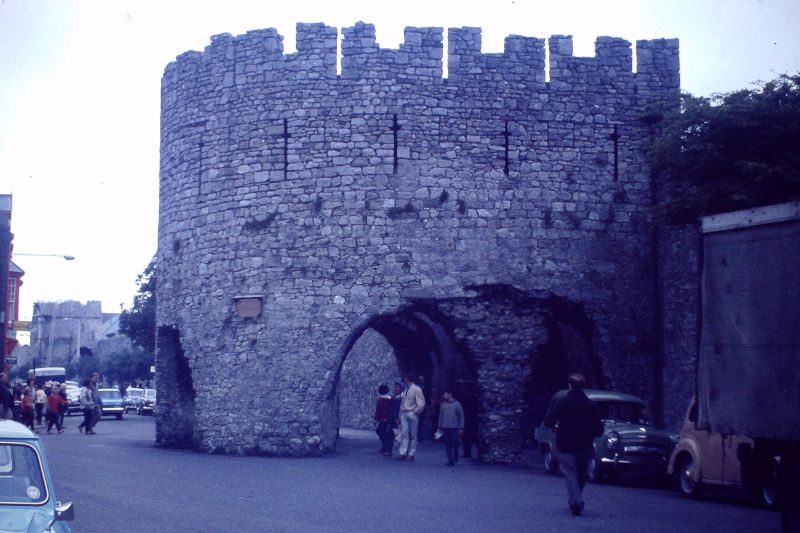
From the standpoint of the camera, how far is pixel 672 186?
19625mm

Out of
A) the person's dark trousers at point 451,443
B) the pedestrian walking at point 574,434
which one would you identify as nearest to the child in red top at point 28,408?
the person's dark trousers at point 451,443

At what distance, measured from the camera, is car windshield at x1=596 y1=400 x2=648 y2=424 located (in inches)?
680

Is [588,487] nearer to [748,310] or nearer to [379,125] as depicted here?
[748,310]

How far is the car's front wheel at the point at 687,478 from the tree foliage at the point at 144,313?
41.0 metres

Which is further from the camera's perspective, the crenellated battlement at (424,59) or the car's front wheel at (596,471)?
the crenellated battlement at (424,59)

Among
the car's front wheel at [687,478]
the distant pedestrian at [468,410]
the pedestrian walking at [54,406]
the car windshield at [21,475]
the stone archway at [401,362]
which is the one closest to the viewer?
the car windshield at [21,475]

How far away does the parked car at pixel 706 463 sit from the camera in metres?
13.1

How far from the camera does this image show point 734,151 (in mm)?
18109

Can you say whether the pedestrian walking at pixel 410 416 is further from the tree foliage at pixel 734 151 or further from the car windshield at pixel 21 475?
the car windshield at pixel 21 475

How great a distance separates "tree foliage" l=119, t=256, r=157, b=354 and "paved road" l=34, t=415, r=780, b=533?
34.6 meters

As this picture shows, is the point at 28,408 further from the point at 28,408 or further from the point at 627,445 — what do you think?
the point at 627,445

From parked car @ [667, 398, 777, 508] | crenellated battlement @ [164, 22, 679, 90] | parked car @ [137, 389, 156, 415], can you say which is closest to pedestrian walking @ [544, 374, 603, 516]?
parked car @ [667, 398, 777, 508]

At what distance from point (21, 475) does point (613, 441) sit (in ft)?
38.0

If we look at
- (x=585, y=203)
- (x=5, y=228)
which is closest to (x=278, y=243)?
→ (x=585, y=203)
